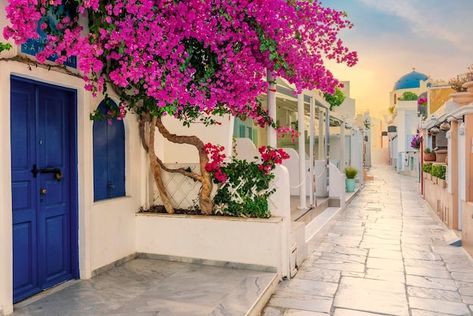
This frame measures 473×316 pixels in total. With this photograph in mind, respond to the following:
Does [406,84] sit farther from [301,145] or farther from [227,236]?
[227,236]

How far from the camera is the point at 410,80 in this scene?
4309 centimetres

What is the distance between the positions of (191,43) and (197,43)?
7cm

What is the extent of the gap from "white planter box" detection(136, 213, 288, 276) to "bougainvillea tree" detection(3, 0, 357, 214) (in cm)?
151

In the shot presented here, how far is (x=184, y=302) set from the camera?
3.96 meters

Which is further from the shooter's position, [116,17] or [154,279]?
[154,279]

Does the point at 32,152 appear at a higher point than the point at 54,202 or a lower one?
higher

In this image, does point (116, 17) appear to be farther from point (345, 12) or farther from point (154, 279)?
point (154, 279)

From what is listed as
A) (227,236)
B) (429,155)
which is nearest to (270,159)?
(227,236)

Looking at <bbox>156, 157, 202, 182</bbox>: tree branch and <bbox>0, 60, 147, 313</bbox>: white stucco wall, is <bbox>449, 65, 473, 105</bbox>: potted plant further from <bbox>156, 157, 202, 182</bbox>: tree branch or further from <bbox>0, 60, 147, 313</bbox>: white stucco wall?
<bbox>0, 60, 147, 313</bbox>: white stucco wall

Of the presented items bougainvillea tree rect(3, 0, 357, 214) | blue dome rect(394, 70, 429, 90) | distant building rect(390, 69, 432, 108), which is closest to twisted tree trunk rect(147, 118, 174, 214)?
bougainvillea tree rect(3, 0, 357, 214)

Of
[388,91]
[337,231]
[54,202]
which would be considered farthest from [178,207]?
[388,91]

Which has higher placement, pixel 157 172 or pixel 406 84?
pixel 406 84

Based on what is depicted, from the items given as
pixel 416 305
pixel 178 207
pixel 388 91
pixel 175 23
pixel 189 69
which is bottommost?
pixel 416 305

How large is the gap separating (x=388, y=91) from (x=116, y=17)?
47925 millimetres
